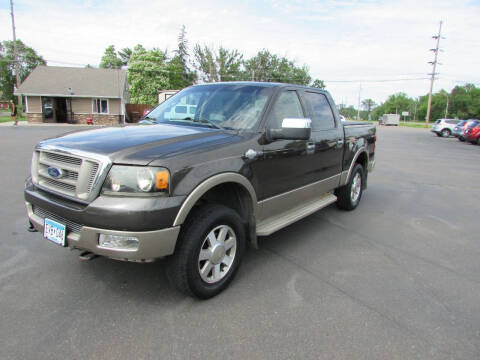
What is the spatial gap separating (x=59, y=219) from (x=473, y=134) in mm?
24688

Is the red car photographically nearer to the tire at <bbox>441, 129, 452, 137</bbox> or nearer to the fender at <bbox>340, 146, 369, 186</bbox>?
the tire at <bbox>441, 129, 452, 137</bbox>

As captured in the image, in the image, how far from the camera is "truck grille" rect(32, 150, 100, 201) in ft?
8.36

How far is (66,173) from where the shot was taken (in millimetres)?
2742

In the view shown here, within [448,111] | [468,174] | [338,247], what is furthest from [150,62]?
[448,111]

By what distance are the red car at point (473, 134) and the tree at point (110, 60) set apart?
64968 mm

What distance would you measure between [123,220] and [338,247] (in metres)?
2.75

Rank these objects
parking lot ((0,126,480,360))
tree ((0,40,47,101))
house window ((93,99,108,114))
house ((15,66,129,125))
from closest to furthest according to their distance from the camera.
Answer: parking lot ((0,126,480,360)), house ((15,66,129,125)), house window ((93,99,108,114)), tree ((0,40,47,101))

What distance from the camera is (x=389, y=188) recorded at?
7688 millimetres

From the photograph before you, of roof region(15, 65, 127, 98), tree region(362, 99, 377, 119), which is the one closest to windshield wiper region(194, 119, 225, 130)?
roof region(15, 65, 127, 98)

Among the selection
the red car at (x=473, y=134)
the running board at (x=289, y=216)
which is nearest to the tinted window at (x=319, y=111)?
the running board at (x=289, y=216)

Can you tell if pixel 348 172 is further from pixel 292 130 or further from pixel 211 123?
pixel 211 123

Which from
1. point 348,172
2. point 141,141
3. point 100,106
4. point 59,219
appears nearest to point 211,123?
point 141,141

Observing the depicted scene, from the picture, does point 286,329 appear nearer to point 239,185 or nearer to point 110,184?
point 239,185

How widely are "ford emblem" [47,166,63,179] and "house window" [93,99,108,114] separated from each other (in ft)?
105
